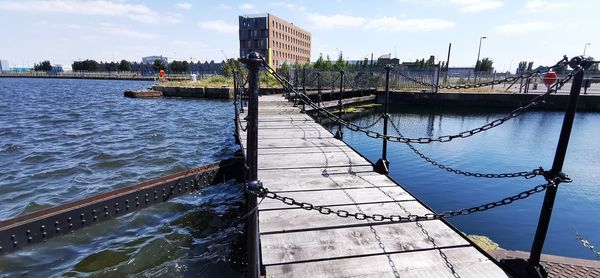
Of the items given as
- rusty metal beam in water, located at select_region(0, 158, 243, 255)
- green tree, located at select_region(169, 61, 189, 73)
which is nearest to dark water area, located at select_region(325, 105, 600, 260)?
rusty metal beam in water, located at select_region(0, 158, 243, 255)

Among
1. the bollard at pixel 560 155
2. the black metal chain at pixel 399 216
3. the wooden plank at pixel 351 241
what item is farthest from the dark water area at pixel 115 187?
the bollard at pixel 560 155

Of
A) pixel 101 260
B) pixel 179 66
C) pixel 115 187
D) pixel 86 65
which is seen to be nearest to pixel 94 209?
pixel 101 260

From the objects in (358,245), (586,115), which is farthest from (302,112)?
(586,115)

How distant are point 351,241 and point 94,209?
3299 millimetres

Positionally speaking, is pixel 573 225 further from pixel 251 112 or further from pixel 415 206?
pixel 251 112

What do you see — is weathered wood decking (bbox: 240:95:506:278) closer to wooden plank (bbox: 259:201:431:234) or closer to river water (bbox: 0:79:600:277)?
wooden plank (bbox: 259:201:431:234)

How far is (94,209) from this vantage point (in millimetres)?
4047

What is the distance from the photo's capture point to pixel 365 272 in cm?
268

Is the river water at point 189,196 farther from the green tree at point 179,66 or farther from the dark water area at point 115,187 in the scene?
the green tree at point 179,66

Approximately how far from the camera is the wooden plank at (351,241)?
115 inches

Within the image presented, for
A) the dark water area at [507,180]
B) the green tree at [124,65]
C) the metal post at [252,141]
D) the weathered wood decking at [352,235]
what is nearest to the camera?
the metal post at [252,141]

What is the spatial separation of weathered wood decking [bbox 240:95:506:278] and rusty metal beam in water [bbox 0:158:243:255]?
47.0 inches

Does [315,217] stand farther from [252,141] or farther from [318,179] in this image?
[252,141]

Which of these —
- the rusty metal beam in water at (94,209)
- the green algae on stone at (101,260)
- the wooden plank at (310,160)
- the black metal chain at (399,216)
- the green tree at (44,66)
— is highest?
the green tree at (44,66)
